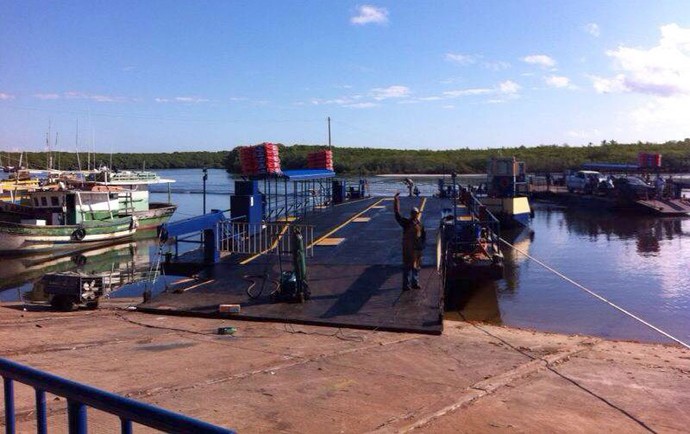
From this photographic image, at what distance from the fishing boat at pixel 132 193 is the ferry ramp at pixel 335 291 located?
985 inches

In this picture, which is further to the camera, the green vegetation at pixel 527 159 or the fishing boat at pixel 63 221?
Answer: the green vegetation at pixel 527 159

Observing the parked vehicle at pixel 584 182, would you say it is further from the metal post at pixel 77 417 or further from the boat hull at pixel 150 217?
the metal post at pixel 77 417

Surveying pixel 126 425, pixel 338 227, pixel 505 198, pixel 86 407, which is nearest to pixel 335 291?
pixel 338 227

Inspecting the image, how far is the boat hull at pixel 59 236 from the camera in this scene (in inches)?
1275

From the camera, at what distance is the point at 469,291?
19875 millimetres

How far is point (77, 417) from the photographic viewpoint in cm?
334

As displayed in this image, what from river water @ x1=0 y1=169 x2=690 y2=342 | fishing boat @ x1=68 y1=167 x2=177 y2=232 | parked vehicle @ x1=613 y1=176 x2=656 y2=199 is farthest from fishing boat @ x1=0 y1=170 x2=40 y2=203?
parked vehicle @ x1=613 y1=176 x2=656 y2=199

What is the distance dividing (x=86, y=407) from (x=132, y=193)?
41.6 metres

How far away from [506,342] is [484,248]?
8.54m

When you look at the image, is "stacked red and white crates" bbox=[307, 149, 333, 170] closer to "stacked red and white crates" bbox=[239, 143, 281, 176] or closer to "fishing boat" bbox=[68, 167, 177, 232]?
"stacked red and white crates" bbox=[239, 143, 281, 176]

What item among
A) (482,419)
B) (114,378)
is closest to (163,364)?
(114,378)

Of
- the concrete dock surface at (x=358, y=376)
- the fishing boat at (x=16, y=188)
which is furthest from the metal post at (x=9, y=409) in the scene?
the fishing boat at (x=16, y=188)

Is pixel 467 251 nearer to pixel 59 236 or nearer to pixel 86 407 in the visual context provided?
pixel 86 407

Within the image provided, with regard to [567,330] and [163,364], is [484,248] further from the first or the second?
[163,364]
